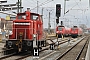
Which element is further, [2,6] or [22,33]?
[2,6]

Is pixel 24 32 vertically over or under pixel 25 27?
under

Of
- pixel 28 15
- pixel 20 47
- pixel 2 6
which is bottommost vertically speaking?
pixel 20 47

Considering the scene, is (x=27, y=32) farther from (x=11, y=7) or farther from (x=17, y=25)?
(x=11, y=7)

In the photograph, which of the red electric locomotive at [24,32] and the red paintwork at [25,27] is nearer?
the red electric locomotive at [24,32]

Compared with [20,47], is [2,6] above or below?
above

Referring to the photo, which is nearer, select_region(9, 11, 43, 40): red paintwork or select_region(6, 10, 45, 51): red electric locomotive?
select_region(6, 10, 45, 51): red electric locomotive

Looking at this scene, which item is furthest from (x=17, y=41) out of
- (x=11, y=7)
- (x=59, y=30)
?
(x=59, y=30)

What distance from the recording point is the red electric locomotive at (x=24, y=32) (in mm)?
18312

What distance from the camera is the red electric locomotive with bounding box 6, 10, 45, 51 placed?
1831 cm

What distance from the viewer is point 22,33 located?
19156mm

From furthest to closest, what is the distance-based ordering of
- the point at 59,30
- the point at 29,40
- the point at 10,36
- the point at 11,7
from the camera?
the point at 59,30 < the point at 11,7 < the point at 10,36 < the point at 29,40

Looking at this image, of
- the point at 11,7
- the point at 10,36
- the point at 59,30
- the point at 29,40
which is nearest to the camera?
the point at 29,40

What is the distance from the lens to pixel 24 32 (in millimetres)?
19219

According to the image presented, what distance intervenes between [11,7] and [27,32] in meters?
21.3
